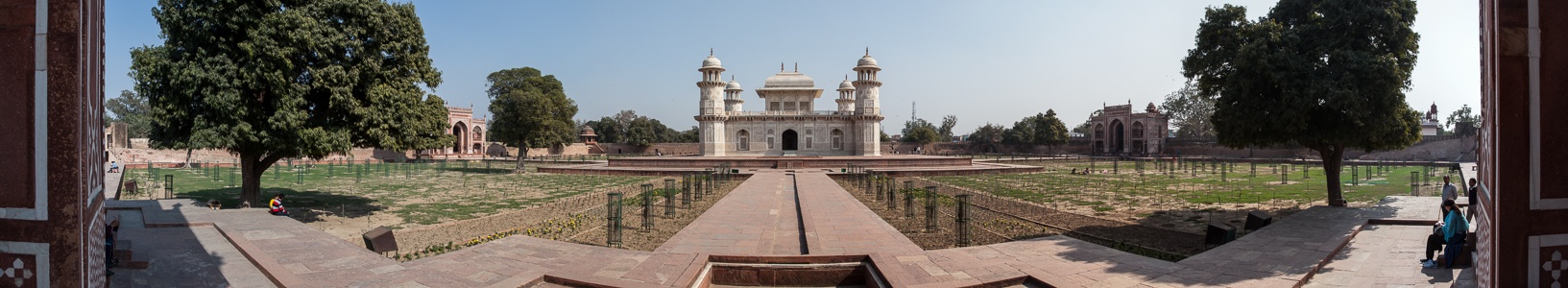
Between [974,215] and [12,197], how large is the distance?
11443 mm

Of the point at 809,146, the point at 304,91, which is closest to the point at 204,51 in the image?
Answer: the point at 304,91

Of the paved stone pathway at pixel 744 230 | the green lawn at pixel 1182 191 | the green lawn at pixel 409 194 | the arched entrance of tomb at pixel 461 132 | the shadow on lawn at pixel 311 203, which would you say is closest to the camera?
the paved stone pathway at pixel 744 230

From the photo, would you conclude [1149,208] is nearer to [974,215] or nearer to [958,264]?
[974,215]

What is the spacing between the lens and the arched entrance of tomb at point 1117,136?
5859 centimetres

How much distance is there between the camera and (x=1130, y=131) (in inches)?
2235

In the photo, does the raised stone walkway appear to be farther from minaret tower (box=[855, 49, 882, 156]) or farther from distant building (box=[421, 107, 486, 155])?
distant building (box=[421, 107, 486, 155])

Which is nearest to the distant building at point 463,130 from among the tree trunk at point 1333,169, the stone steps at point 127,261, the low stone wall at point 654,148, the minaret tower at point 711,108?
the low stone wall at point 654,148

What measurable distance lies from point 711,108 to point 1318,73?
35385mm

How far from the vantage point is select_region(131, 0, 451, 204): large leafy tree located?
393 inches

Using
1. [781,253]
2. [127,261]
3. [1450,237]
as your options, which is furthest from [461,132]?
[1450,237]

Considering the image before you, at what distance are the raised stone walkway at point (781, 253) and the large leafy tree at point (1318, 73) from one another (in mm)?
1911

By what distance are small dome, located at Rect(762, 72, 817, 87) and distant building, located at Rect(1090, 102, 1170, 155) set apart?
29695mm

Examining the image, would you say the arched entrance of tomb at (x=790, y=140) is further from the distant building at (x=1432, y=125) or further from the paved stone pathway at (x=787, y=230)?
the distant building at (x=1432, y=125)

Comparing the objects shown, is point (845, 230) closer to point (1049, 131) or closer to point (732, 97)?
point (732, 97)
